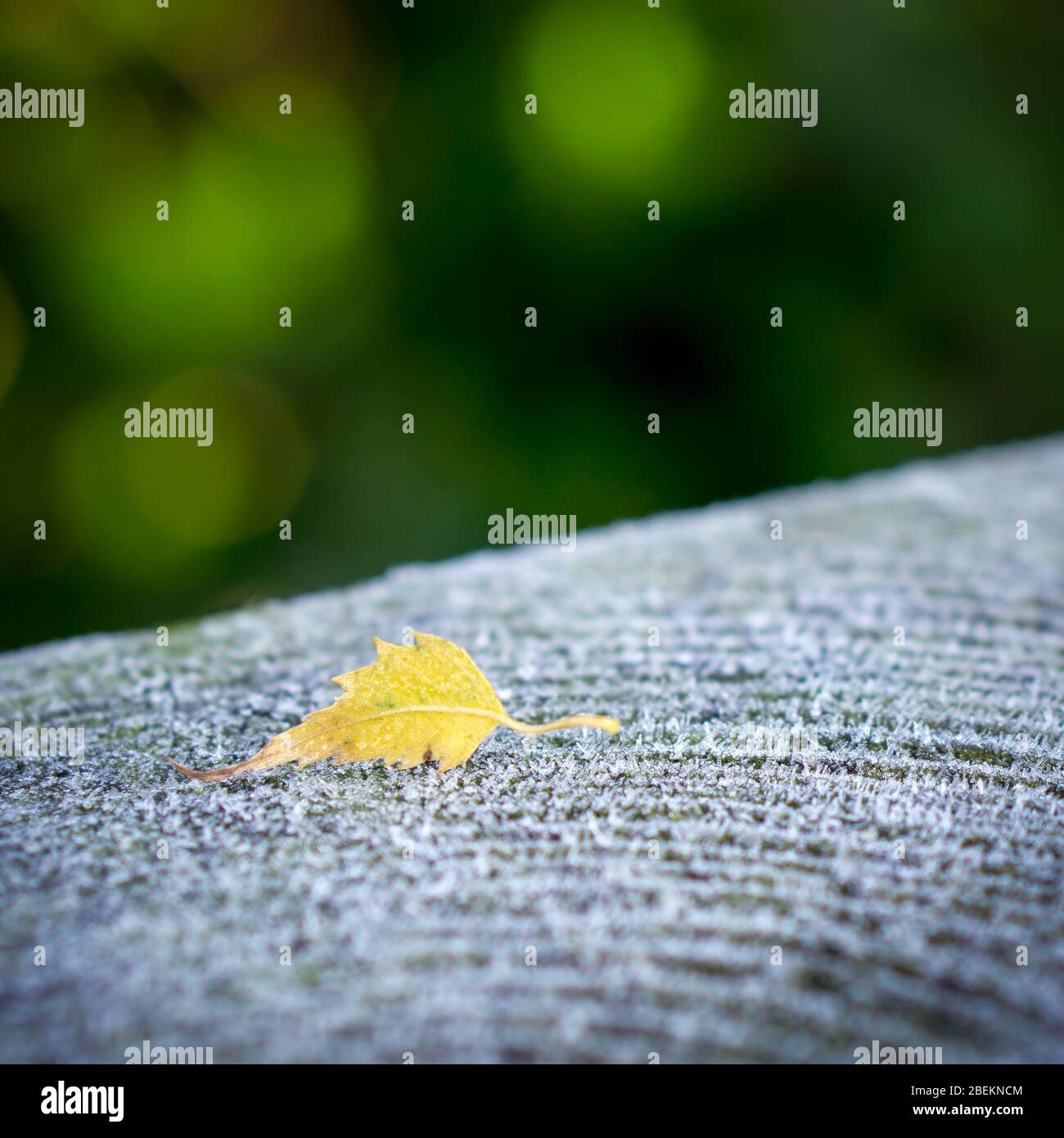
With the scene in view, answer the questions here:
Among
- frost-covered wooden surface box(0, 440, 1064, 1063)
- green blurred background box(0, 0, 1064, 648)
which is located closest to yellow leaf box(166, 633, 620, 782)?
frost-covered wooden surface box(0, 440, 1064, 1063)

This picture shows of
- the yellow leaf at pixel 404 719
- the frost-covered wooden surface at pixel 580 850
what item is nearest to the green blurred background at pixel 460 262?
the frost-covered wooden surface at pixel 580 850

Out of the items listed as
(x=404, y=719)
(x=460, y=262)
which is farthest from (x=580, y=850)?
(x=460, y=262)

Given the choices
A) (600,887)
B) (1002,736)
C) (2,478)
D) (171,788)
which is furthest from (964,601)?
(2,478)

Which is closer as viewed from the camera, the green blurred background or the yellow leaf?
the yellow leaf

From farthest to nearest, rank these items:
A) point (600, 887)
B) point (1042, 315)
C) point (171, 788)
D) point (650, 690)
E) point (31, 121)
→ point (1042, 315)
point (31, 121)
point (650, 690)
point (171, 788)
point (600, 887)

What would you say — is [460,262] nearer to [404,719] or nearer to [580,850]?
[404,719]

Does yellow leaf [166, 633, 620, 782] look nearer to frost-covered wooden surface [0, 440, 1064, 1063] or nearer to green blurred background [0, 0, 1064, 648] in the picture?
frost-covered wooden surface [0, 440, 1064, 1063]
